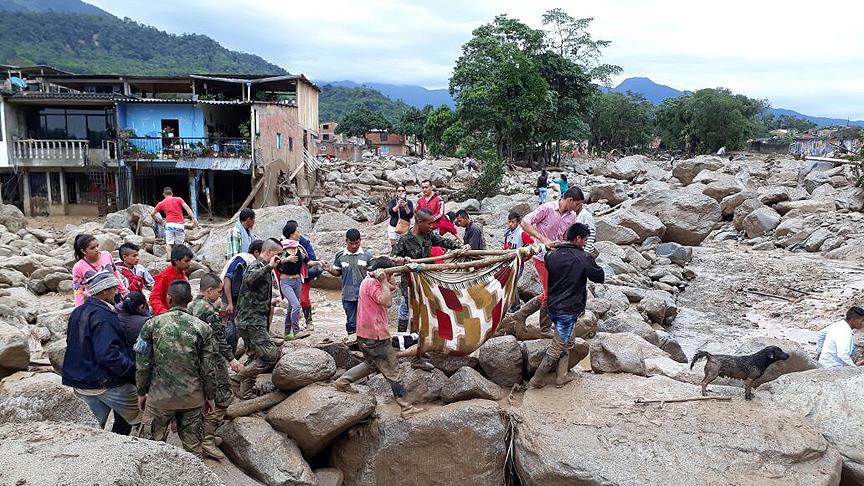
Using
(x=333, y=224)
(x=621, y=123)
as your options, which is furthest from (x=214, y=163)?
(x=621, y=123)

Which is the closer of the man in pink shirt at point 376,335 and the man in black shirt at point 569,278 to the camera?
the man in pink shirt at point 376,335

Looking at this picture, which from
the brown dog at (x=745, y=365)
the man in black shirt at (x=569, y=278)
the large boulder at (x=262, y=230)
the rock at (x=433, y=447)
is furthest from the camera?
the large boulder at (x=262, y=230)

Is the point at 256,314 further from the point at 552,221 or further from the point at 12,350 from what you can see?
the point at 552,221

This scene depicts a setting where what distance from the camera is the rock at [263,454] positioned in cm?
620

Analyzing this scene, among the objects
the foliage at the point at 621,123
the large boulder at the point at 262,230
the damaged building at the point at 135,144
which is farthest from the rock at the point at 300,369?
the foliage at the point at 621,123

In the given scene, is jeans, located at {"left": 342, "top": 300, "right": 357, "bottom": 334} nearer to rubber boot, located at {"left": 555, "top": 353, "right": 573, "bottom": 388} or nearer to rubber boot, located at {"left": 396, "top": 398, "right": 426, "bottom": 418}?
rubber boot, located at {"left": 396, "top": 398, "right": 426, "bottom": 418}

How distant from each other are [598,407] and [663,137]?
60.7 metres

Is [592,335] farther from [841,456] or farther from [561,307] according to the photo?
[841,456]

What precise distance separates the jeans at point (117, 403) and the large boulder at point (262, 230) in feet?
27.3

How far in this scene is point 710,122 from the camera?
53.1 metres

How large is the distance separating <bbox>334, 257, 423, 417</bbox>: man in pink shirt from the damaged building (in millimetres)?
19608

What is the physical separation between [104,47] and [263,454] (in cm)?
10170

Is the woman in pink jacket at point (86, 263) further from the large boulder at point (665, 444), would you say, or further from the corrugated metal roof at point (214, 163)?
the corrugated metal roof at point (214, 163)

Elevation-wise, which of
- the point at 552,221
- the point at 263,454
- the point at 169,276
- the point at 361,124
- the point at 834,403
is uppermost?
the point at 361,124
